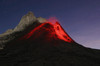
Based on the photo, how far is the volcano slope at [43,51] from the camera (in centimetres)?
4166

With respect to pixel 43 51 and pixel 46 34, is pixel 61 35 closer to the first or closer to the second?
pixel 46 34

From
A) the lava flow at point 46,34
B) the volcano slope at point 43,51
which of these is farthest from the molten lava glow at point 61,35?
the volcano slope at point 43,51

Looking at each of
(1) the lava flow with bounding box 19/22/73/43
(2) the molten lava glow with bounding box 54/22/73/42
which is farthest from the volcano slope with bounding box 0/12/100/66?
(2) the molten lava glow with bounding box 54/22/73/42

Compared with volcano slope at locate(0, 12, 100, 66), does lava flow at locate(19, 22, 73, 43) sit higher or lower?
higher

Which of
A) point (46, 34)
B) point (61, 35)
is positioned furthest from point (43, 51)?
point (61, 35)

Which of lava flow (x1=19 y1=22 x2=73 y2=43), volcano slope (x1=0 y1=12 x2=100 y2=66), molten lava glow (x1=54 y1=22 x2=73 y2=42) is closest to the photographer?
volcano slope (x1=0 y1=12 x2=100 y2=66)

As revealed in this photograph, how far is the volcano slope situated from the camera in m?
41.7

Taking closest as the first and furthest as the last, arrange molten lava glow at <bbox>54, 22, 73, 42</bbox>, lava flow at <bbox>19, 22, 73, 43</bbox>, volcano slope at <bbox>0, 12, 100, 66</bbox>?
volcano slope at <bbox>0, 12, 100, 66</bbox>
lava flow at <bbox>19, 22, 73, 43</bbox>
molten lava glow at <bbox>54, 22, 73, 42</bbox>

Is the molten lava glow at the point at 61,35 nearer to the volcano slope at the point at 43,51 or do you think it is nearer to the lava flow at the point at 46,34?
the lava flow at the point at 46,34

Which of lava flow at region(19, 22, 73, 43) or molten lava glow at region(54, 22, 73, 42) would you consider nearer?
lava flow at region(19, 22, 73, 43)

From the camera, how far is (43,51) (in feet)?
163

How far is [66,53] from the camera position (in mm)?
47156

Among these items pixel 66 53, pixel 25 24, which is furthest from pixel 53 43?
pixel 25 24

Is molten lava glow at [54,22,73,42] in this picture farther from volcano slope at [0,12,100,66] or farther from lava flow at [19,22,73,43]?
volcano slope at [0,12,100,66]
